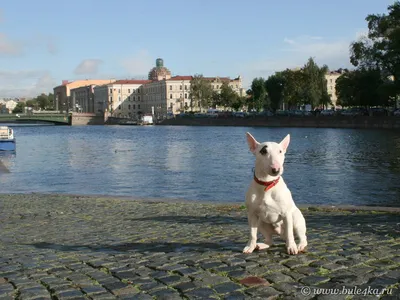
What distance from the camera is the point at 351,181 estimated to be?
27172 mm

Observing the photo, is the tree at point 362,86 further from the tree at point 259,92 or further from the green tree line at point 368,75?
the tree at point 259,92

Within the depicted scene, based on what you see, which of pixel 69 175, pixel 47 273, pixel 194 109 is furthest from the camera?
pixel 194 109

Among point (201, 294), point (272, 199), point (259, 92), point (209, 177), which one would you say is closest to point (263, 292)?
point (201, 294)

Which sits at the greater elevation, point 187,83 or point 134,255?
point 187,83

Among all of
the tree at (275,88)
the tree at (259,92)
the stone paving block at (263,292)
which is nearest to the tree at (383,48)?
the tree at (275,88)

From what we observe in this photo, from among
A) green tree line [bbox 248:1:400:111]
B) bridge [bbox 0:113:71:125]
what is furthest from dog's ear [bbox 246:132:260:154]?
bridge [bbox 0:113:71:125]

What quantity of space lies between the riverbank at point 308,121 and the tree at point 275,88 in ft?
25.4

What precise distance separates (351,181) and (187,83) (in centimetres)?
17188

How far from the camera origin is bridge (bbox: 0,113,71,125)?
5838 inches

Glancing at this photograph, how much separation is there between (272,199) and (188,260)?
4.36 feet

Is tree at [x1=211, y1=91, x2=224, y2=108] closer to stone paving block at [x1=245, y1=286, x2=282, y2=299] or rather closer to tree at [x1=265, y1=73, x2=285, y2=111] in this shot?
tree at [x1=265, y1=73, x2=285, y2=111]

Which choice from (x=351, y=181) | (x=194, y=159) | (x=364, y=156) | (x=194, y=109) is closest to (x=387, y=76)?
(x=364, y=156)

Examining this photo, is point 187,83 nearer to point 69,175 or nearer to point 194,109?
point 194,109

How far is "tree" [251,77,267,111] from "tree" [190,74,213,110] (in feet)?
62.7
